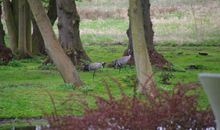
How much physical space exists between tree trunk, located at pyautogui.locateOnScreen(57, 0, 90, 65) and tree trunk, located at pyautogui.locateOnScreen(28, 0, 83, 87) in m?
6.97

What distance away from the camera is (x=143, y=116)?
7.62m

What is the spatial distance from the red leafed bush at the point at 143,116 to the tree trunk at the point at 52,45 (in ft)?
32.7

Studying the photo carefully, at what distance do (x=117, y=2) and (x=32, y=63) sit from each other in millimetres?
34345

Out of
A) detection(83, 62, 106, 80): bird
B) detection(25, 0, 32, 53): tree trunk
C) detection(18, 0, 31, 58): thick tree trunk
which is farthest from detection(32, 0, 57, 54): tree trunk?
detection(83, 62, 106, 80): bird

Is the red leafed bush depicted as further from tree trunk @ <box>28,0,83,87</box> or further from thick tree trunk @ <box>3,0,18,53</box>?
thick tree trunk @ <box>3,0,18,53</box>

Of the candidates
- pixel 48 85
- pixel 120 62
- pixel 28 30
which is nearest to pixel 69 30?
pixel 120 62

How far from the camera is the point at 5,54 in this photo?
29.8 m

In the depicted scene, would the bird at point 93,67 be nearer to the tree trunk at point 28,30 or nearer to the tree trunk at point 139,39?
the tree trunk at point 139,39

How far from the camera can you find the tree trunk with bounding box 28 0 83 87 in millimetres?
17656

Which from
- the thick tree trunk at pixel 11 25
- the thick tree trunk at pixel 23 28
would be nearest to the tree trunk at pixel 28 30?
the thick tree trunk at pixel 23 28

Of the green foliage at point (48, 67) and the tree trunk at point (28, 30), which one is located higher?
the tree trunk at point (28, 30)

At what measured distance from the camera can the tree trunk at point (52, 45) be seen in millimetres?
17656

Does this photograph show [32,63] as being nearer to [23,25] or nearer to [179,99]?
[23,25]

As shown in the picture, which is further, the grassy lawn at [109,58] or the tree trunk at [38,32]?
the tree trunk at [38,32]
